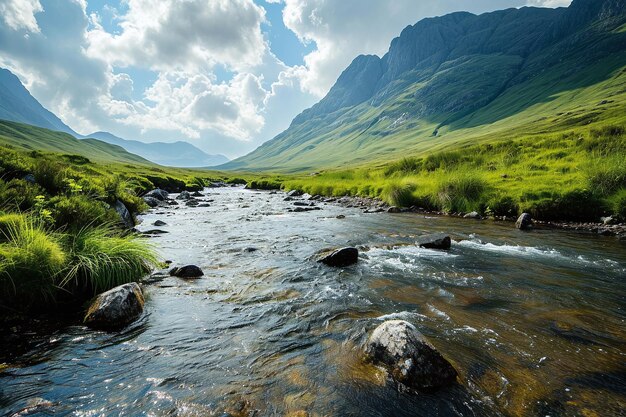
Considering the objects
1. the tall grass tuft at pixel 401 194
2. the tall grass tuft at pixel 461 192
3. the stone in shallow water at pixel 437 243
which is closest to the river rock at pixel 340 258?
the stone in shallow water at pixel 437 243

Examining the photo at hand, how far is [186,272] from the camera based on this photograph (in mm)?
11344

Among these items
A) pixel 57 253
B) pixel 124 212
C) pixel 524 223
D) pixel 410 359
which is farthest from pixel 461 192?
pixel 57 253

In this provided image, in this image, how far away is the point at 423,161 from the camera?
1594 inches

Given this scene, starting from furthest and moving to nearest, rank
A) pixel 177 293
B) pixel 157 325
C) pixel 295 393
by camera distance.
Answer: pixel 177 293, pixel 157 325, pixel 295 393

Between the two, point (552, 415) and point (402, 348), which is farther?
A: point (402, 348)

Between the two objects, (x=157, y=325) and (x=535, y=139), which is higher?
(x=535, y=139)

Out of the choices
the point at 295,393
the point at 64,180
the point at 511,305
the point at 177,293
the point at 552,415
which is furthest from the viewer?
the point at 64,180

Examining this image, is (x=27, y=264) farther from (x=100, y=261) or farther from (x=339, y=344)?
(x=339, y=344)

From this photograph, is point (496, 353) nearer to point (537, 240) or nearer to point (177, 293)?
point (177, 293)

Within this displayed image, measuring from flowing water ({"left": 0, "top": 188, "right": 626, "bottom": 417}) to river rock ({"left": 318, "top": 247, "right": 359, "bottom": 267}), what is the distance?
1.76ft

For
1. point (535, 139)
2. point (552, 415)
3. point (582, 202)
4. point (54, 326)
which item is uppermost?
point (535, 139)

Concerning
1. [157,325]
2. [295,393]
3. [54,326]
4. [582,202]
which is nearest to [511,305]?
[295,393]

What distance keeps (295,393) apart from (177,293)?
596 cm

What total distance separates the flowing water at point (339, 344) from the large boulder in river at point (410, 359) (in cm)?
21
